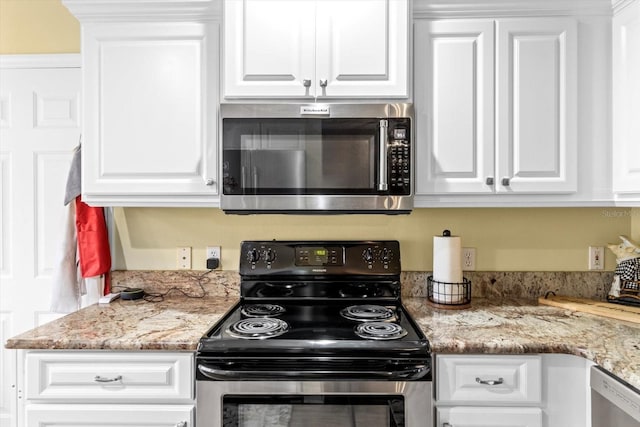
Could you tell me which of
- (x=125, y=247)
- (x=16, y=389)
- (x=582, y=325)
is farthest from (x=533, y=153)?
(x=16, y=389)

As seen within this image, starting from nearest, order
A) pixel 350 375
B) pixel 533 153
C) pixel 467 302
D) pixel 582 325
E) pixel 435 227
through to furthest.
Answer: pixel 350 375, pixel 582 325, pixel 533 153, pixel 467 302, pixel 435 227

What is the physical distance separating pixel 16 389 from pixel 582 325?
2691mm

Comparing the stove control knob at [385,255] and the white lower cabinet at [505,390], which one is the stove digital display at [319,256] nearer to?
the stove control knob at [385,255]

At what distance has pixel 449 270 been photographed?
1786 mm

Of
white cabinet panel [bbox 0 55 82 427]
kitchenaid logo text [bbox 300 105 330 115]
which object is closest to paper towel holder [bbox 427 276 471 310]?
kitchenaid logo text [bbox 300 105 330 115]

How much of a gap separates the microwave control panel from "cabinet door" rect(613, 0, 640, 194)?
2.85ft

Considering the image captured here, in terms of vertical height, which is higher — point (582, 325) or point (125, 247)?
point (125, 247)

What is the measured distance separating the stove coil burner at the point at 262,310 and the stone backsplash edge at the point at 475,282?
24 cm

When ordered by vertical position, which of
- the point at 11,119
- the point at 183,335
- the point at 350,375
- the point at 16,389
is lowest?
the point at 16,389

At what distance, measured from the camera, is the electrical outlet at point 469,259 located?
1.98 meters

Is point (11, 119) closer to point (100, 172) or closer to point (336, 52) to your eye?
point (100, 172)

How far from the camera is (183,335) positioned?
1402 millimetres

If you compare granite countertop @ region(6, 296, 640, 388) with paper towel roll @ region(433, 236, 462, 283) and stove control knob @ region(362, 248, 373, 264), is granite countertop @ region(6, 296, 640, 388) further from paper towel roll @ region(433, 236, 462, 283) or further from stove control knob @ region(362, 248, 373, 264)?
stove control knob @ region(362, 248, 373, 264)

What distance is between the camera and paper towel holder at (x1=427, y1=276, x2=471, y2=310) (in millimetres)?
1772
